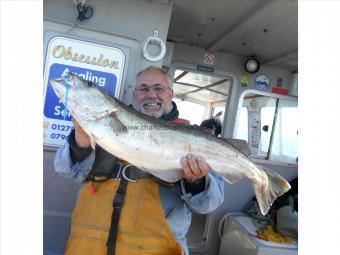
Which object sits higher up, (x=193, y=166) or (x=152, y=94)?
(x=152, y=94)

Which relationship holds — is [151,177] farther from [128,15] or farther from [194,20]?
[194,20]

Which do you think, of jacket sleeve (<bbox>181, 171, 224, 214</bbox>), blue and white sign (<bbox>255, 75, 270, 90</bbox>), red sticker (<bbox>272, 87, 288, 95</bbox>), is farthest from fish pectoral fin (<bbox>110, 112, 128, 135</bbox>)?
red sticker (<bbox>272, 87, 288, 95</bbox>)

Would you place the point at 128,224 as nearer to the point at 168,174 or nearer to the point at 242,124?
the point at 168,174

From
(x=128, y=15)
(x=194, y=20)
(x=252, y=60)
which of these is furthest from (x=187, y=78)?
(x=128, y=15)

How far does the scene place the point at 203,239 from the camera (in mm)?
5000

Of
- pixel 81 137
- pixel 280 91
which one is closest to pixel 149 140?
pixel 81 137

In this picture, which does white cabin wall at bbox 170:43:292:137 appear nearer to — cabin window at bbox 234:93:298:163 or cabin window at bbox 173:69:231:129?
cabin window at bbox 173:69:231:129

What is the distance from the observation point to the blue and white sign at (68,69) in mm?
3156

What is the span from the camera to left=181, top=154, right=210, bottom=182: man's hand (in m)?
1.97

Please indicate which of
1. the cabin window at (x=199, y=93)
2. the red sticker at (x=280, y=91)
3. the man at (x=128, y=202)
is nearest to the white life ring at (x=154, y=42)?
the man at (x=128, y=202)

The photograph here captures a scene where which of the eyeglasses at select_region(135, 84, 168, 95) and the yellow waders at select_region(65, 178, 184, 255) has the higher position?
the eyeglasses at select_region(135, 84, 168, 95)

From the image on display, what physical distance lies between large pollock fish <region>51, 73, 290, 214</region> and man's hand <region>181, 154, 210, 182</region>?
0.03 meters

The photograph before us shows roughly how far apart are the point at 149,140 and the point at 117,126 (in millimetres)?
202

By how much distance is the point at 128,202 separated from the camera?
2.13 meters
